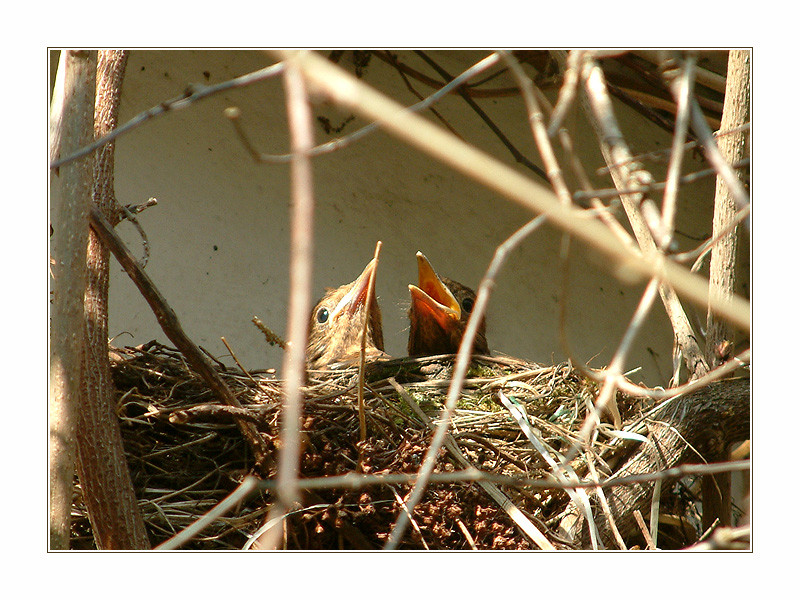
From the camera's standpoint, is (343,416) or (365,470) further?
(343,416)

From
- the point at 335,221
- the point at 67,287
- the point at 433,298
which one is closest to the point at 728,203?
the point at 433,298

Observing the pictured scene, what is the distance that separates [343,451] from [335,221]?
5.53 ft

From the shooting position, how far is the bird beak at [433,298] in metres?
3.01

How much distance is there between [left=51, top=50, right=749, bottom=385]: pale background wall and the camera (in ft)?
10.8

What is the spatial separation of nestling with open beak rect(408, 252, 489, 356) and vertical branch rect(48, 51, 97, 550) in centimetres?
155

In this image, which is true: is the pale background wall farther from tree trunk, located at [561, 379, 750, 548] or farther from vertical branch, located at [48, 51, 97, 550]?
vertical branch, located at [48, 51, 97, 550]

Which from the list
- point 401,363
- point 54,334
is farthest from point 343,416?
point 54,334


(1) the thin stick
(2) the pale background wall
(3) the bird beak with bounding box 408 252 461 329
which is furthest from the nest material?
(1) the thin stick

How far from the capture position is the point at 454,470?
2100 millimetres

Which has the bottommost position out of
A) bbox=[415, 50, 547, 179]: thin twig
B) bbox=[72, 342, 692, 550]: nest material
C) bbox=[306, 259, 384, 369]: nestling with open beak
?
bbox=[72, 342, 692, 550]: nest material

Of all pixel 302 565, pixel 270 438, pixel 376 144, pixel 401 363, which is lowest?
pixel 302 565

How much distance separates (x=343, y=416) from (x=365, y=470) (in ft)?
0.72

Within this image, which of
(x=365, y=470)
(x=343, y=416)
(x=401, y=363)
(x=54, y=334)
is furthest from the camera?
(x=401, y=363)
